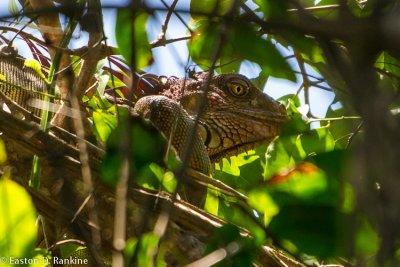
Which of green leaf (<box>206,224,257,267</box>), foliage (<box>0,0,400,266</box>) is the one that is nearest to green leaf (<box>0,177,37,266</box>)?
foliage (<box>0,0,400,266</box>)

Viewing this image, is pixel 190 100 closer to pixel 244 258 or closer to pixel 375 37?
pixel 244 258

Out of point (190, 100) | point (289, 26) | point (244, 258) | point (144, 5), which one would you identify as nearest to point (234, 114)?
point (190, 100)

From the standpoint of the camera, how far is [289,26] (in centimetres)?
80

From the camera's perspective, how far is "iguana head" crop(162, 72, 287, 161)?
10.1ft

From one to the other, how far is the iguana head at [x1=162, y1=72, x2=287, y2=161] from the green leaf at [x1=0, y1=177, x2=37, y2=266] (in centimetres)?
188

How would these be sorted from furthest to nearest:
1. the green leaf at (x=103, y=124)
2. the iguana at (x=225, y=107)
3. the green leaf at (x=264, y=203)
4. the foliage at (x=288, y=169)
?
the iguana at (x=225, y=107), the green leaf at (x=103, y=124), the green leaf at (x=264, y=203), the foliage at (x=288, y=169)

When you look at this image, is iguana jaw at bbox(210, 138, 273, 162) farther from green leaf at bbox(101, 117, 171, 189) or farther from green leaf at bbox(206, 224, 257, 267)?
green leaf at bbox(206, 224, 257, 267)

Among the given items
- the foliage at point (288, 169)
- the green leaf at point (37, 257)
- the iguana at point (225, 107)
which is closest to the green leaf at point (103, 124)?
the foliage at point (288, 169)

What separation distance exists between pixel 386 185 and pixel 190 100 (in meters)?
2.23

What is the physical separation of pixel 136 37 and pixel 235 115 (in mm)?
1804

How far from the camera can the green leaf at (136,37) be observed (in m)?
1.31

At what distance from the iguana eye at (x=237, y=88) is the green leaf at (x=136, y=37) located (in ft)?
5.20

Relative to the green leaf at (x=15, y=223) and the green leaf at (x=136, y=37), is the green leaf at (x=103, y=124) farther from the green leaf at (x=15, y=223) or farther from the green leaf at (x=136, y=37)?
the green leaf at (x=15, y=223)

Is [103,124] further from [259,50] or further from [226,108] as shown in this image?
[226,108]
